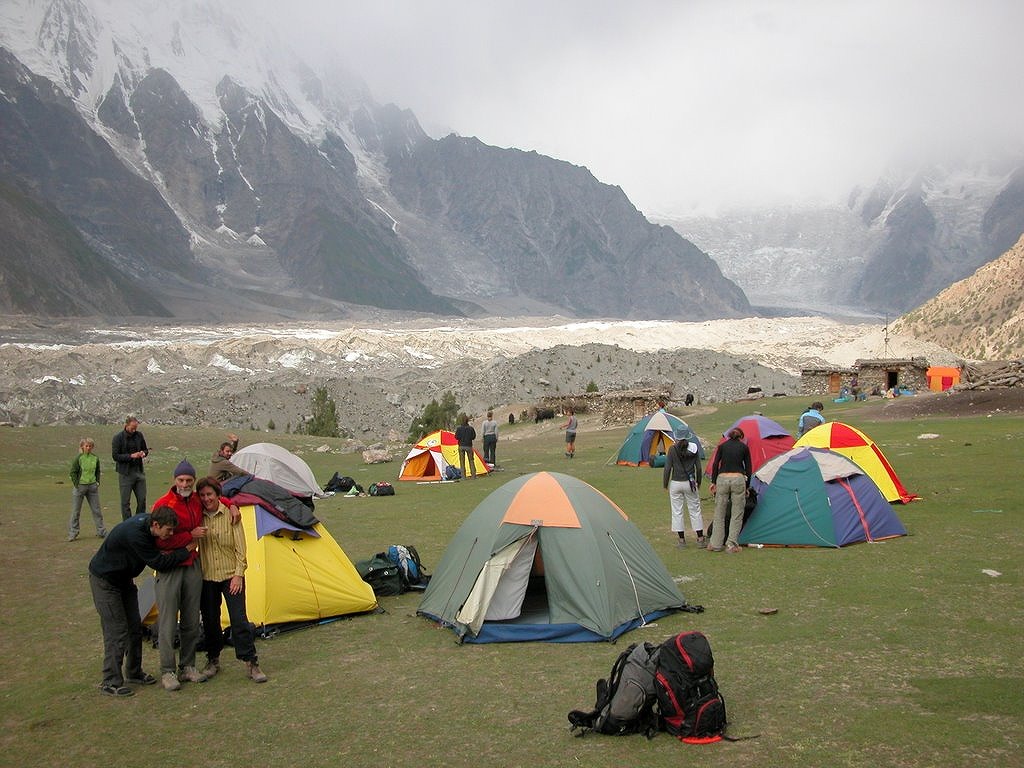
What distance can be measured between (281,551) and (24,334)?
104 meters

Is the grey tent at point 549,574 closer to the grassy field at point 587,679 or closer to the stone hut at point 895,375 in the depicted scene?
the grassy field at point 587,679

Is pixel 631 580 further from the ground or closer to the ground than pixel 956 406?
closer to the ground

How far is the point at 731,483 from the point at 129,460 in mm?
9751

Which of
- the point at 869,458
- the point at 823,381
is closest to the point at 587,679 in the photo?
the point at 869,458

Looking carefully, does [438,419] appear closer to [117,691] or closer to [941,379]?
[941,379]

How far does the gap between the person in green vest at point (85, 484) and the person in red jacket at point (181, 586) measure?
764cm

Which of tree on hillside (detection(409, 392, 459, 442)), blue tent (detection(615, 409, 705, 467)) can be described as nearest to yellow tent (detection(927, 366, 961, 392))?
tree on hillside (detection(409, 392, 459, 442))

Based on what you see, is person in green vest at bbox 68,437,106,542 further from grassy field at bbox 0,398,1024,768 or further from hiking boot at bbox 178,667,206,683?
hiking boot at bbox 178,667,206,683

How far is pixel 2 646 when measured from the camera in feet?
30.4

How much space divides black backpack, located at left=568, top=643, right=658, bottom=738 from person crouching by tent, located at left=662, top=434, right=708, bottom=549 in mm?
6342

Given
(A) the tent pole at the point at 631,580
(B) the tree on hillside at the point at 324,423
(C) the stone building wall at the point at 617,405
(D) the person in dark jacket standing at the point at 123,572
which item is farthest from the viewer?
(B) the tree on hillside at the point at 324,423

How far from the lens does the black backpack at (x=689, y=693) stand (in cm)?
646

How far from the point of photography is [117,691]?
7.70m

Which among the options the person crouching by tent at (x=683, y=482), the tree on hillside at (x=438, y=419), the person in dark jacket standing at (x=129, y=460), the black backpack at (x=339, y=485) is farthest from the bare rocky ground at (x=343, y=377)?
the person crouching by tent at (x=683, y=482)
